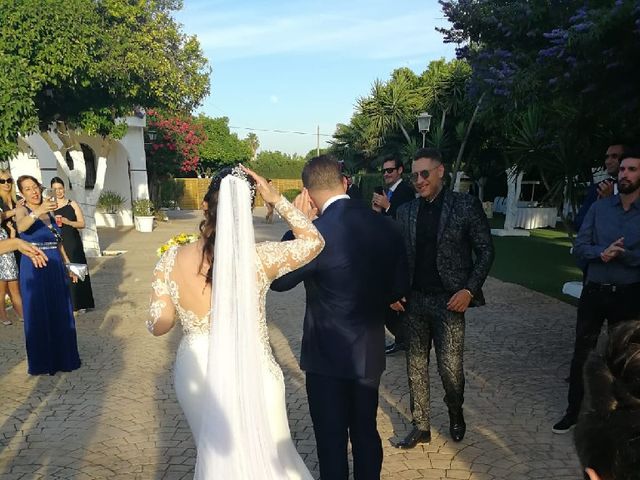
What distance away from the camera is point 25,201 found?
6.12 metres

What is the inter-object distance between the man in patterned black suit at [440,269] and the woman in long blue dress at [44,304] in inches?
151

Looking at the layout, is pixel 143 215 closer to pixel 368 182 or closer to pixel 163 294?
pixel 368 182

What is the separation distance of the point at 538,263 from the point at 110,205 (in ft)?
60.2

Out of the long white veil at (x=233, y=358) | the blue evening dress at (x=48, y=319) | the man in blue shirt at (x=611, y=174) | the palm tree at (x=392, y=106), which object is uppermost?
the palm tree at (x=392, y=106)

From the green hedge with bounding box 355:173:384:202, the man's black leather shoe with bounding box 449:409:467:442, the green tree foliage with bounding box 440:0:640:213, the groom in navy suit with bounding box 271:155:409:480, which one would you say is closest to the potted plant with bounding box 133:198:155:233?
the green hedge with bounding box 355:173:384:202

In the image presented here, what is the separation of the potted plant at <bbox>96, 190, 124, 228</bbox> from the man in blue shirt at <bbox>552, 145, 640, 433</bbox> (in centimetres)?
2227

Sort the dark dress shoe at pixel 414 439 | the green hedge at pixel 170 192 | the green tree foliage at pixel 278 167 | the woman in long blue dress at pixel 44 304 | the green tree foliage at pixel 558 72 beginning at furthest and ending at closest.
Answer: the green tree foliage at pixel 278 167 < the green hedge at pixel 170 192 < the woman in long blue dress at pixel 44 304 < the green tree foliage at pixel 558 72 < the dark dress shoe at pixel 414 439

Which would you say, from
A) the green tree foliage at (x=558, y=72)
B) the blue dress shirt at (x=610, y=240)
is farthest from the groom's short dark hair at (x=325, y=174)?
the green tree foliage at (x=558, y=72)

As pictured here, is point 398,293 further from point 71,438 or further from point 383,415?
point 71,438

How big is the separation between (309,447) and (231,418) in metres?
1.63

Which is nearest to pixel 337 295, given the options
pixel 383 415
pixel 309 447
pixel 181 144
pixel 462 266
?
pixel 462 266

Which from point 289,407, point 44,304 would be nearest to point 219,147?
point 44,304

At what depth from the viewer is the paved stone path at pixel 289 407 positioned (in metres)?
3.67

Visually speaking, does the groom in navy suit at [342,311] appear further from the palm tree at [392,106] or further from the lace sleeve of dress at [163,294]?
the palm tree at [392,106]
